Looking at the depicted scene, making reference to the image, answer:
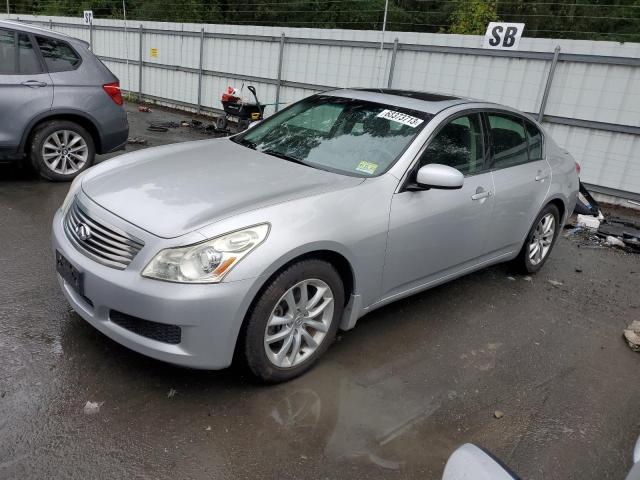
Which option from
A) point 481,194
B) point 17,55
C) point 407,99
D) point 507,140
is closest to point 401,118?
point 407,99

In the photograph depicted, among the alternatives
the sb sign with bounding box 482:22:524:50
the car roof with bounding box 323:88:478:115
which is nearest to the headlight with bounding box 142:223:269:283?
the car roof with bounding box 323:88:478:115

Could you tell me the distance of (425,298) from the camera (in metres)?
4.41

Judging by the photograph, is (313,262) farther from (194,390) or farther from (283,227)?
(194,390)

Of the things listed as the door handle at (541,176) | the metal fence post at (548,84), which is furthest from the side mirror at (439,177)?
the metal fence post at (548,84)

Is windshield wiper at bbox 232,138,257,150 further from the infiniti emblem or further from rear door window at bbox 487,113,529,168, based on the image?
rear door window at bbox 487,113,529,168

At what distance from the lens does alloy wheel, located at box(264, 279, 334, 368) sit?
2.95 m

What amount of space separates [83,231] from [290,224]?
113 cm

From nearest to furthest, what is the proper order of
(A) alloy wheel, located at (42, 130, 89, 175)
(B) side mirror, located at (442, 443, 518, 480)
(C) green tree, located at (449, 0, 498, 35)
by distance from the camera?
(B) side mirror, located at (442, 443, 518, 480)
(A) alloy wheel, located at (42, 130, 89, 175)
(C) green tree, located at (449, 0, 498, 35)

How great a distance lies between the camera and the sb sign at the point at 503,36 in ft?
27.7

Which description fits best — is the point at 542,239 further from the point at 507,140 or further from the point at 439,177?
the point at 439,177

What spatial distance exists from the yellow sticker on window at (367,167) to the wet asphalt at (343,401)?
1.11m

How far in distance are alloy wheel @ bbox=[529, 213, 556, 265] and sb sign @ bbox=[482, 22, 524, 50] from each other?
4441mm

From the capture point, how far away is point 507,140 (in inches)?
175

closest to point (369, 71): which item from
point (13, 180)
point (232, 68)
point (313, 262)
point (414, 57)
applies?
point (414, 57)
